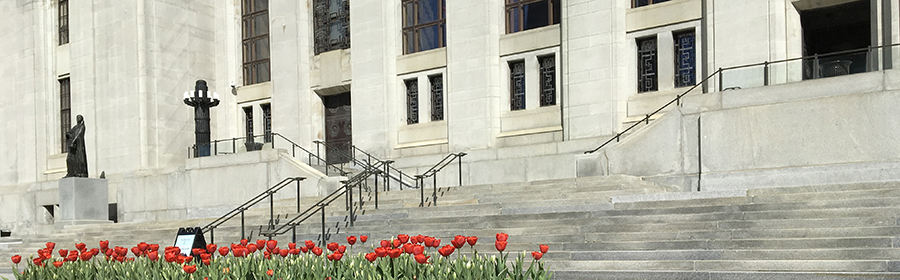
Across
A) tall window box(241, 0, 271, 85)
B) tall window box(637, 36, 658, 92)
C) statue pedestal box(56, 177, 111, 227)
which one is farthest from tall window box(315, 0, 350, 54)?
tall window box(637, 36, 658, 92)

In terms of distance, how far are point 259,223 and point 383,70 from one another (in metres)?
9.33

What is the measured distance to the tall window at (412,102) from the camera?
95.4 feet

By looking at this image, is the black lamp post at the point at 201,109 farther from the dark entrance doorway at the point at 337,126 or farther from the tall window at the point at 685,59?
the tall window at the point at 685,59

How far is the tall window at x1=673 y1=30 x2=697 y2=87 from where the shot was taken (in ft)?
76.5

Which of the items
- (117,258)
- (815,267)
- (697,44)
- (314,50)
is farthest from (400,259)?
(314,50)

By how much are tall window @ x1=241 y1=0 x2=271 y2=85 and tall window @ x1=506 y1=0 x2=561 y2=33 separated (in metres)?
11.0

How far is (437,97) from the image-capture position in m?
28.6

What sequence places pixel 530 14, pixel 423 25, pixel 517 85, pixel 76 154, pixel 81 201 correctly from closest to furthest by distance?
pixel 530 14 → pixel 517 85 → pixel 81 201 → pixel 76 154 → pixel 423 25

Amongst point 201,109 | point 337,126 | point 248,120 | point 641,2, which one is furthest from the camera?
point 248,120

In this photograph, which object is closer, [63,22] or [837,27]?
[837,27]

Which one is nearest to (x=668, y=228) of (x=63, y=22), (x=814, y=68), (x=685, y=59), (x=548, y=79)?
(x=814, y=68)

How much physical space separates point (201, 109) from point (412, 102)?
24.6ft

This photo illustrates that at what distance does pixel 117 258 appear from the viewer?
9.56 m

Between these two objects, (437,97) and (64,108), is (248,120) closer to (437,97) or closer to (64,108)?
(64,108)
